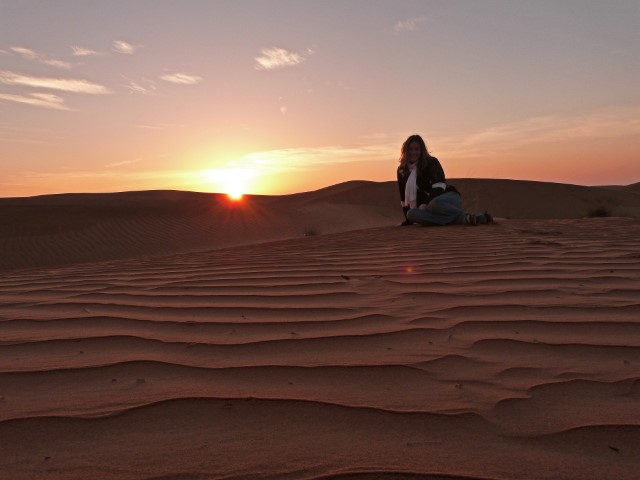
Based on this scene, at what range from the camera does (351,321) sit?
2.26 metres

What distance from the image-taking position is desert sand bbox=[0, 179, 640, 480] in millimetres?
1203

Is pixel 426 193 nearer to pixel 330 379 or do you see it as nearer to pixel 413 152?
pixel 413 152

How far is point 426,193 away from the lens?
7.15 meters

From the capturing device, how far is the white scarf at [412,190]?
23.3 ft

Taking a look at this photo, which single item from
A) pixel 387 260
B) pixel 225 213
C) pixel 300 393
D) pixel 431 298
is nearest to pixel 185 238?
pixel 225 213

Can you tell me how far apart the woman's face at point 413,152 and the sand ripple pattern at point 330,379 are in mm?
4038

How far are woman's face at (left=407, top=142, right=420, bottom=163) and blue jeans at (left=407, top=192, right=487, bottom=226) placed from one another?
64 centimetres

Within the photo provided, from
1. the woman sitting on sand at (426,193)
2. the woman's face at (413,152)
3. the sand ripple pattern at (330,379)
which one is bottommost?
the sand ripple pattern at (330,379)

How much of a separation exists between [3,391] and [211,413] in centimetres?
71

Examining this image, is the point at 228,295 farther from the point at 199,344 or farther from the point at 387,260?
the point at 387,260

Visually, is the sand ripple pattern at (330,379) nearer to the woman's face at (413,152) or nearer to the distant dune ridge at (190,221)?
the woman's face at (413,152)

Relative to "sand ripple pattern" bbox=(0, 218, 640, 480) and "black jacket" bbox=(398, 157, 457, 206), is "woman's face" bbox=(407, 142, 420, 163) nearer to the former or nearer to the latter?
"black jacket" bbox=(398, 157, 457, 206)

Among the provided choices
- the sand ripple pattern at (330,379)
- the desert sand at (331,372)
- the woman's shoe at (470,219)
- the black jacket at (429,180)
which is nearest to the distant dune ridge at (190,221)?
the black jacket at (429,180)

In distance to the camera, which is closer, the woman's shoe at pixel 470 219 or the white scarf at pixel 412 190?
the woman's shoe at pixel 470 219
